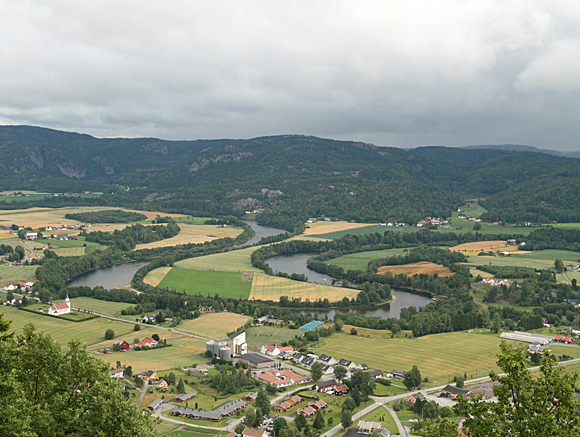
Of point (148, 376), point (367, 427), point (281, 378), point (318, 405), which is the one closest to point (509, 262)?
point (281, 378)

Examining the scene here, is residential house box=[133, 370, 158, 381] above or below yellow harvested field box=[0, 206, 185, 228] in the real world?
below

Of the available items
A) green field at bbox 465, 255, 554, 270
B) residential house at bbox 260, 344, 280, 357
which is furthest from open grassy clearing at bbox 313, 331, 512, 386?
green field at bbox 465, 255, 554, 270

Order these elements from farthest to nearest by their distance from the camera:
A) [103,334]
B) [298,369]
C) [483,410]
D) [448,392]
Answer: [103,334] < [298,369] < [448,392] < [483,410]

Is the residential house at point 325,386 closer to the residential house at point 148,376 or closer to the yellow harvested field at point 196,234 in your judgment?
the residential house at point 148,376

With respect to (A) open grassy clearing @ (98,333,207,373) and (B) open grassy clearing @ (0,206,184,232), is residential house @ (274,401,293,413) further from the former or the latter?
(B) open grassy clearing @ (0,206,184,232)

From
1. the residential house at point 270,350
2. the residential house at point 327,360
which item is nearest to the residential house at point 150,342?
the residential house at point 270,350

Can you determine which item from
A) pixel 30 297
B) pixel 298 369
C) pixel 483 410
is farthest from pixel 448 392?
pixel 30 297

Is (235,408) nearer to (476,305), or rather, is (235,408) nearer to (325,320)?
(325,320)
